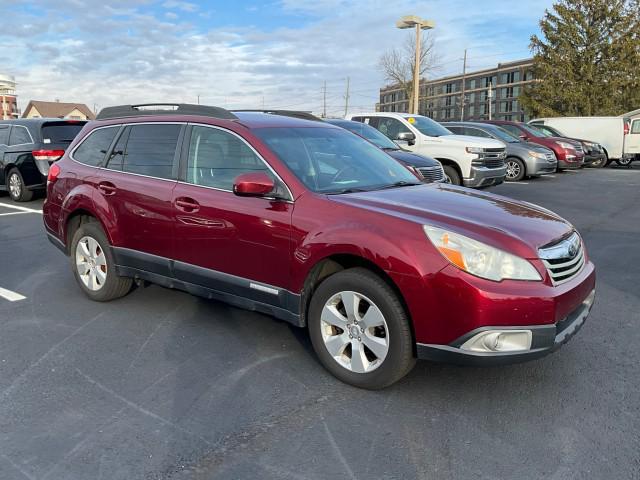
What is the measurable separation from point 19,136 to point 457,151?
9.22 metres

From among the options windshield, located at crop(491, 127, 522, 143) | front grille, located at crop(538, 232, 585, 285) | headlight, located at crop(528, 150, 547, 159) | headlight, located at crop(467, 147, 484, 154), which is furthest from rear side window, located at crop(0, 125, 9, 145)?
headlight, located at crop(528, 150, 547, 159)

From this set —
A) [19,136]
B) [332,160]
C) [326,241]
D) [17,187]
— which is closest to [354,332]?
[326,241]

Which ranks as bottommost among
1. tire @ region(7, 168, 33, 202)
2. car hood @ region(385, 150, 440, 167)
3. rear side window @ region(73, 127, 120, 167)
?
tire @ region(7, 168, 33, 202)

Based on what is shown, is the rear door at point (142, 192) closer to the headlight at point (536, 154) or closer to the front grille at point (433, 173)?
the front grille at point (433, 173)

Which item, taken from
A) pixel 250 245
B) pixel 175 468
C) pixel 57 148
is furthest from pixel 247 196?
A: pixel 57 148

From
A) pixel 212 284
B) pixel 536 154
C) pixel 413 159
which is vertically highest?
pixel 536 154

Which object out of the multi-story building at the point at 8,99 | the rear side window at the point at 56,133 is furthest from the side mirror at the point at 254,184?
the multi-story building at the point at 8,99

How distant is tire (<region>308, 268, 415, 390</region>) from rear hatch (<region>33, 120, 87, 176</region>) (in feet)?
31.2

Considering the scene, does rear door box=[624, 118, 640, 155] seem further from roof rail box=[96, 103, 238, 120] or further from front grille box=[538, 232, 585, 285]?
roof rail box=[96, 103, 238, 120]

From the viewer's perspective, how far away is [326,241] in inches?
137

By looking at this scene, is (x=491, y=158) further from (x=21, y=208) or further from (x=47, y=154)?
(x=21, y=208)

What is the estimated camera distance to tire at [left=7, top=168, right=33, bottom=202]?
11672mm

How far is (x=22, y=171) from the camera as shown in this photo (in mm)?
11609

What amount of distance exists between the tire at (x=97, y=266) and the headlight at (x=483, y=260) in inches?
123
